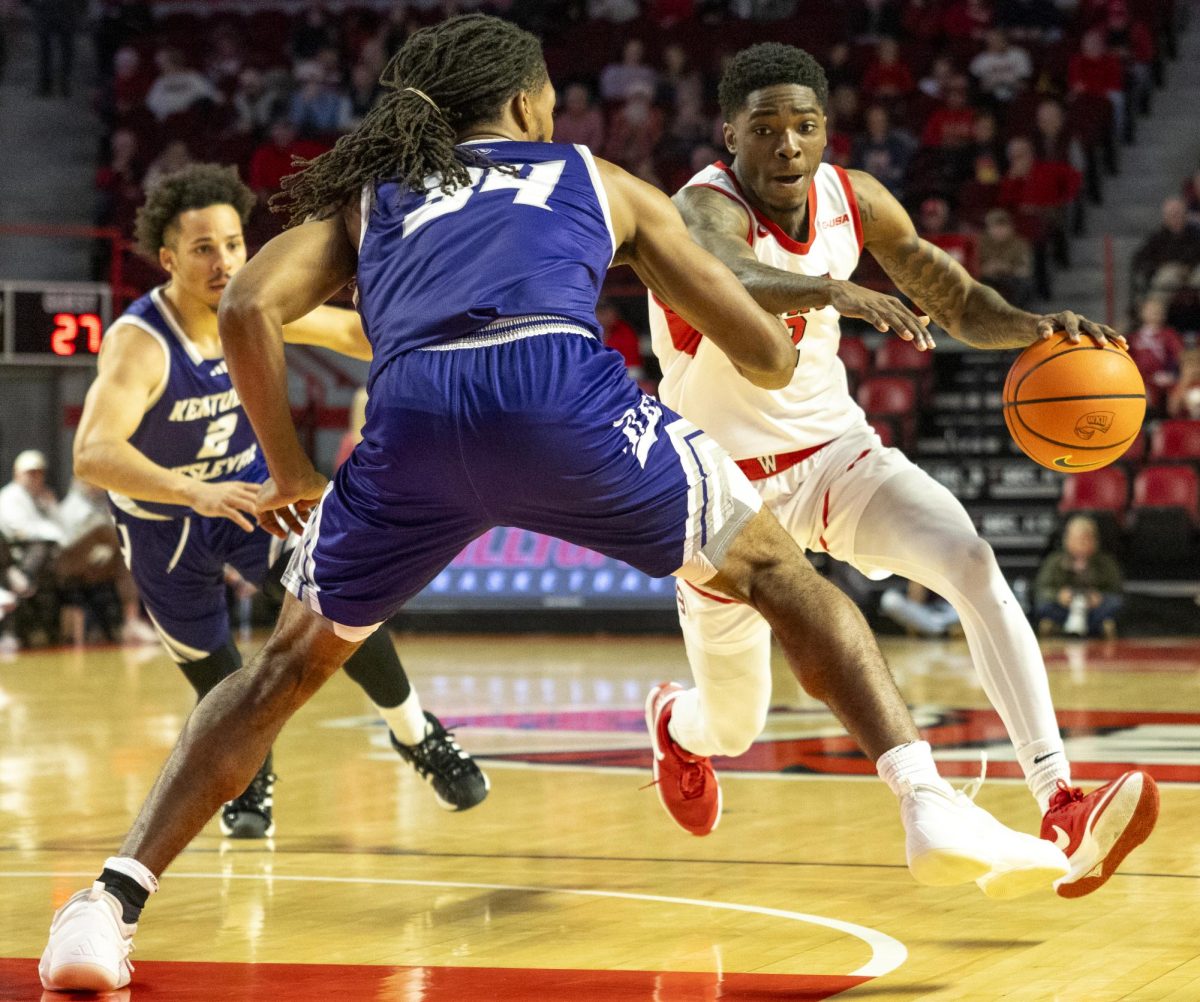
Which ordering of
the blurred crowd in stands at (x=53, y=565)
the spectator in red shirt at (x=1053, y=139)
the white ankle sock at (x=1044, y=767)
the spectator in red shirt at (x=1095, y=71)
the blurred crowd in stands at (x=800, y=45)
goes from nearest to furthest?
the white ankle sock at (x=1044, y=767) < the blurred crowd in stands at (x=53, y=565) < the blurred crowd in stands at (x=800, y=45) < the spectator in red shirt at (x=1053, y=139) < the spectator in red shirt at (x=1095, y=71)

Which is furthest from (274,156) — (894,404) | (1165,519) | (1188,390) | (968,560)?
(968,560)

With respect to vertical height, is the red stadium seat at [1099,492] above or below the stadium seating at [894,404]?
below

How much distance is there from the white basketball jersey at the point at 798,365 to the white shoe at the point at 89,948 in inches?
75.5

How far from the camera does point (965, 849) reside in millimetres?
3299

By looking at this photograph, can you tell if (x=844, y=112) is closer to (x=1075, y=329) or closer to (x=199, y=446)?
(x=199, y=446)

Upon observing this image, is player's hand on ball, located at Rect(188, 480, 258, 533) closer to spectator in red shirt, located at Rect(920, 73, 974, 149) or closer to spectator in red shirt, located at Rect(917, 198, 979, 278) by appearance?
spectator in red shirt, located at Rect(917, 198, 979, 278)

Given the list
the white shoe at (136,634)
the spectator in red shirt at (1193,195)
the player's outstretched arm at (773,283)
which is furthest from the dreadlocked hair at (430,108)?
the spectator in red shirt at (1193,195)

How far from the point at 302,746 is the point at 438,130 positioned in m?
4.65

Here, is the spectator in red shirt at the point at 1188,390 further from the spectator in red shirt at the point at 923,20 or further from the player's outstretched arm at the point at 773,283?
the player's outstretched arm at the point at 773,283

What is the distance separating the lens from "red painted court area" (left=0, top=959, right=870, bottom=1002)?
3438 mm

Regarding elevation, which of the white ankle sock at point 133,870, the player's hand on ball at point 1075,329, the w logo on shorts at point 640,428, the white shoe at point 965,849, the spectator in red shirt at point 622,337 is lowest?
the spectator in red shirt at point 622,337

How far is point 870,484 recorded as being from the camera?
452cm

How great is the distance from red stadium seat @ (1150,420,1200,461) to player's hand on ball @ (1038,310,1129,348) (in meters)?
9.76

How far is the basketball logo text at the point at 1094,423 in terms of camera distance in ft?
14.5
